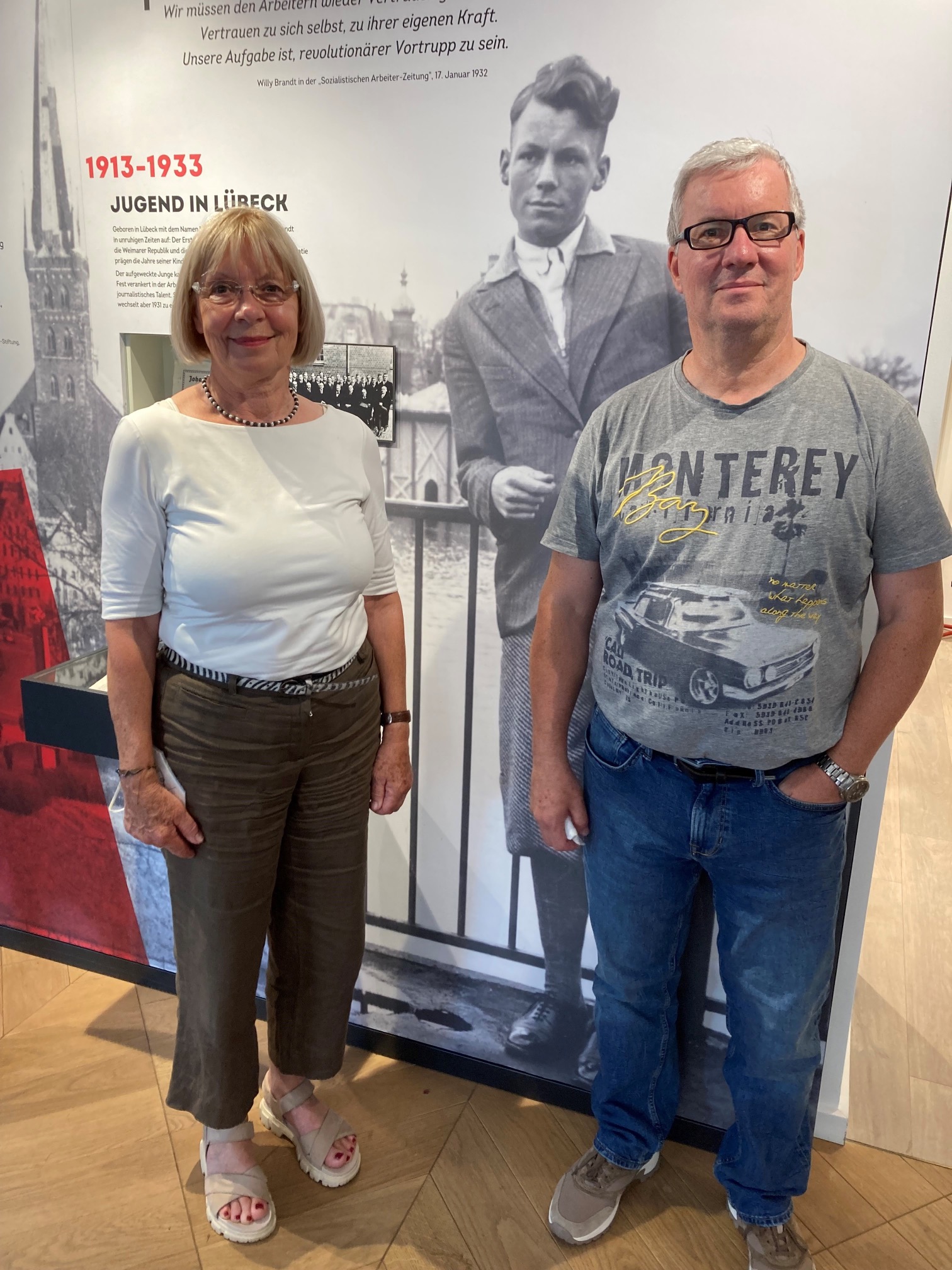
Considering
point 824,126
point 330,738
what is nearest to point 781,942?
point 330,738

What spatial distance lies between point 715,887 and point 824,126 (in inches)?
46.7

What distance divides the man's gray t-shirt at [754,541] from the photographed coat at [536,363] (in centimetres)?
21

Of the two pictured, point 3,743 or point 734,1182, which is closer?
point 734,1182

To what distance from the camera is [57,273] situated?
193 cm

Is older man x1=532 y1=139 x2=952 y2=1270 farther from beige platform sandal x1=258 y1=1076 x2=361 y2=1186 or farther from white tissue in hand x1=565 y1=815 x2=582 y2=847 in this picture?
beige platform sandal x1=258 y1=1076 x2=361 y2=1186

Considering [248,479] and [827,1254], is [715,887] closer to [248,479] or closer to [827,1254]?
[827,1254]

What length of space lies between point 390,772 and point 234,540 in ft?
1.70

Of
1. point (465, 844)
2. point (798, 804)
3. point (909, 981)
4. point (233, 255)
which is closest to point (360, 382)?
point (233, 255)

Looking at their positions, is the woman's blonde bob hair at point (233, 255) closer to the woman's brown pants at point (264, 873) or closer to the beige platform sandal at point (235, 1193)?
the woman's brown pants at point (264, 873)

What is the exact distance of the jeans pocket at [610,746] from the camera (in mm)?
1454

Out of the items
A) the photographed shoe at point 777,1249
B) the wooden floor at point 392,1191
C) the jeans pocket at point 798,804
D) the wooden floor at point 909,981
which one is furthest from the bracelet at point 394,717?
the wooden floor at point 909,981

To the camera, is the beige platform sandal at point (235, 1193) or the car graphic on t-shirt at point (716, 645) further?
the beige platform sandal at point (235, 1193)

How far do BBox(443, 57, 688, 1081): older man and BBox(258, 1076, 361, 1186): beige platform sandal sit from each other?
1.92 feet

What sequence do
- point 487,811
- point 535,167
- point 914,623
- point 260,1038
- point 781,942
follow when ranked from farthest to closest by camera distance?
point 260,1038 < point 487,811 < point 535,167 < point 781,942 < point 914,623
